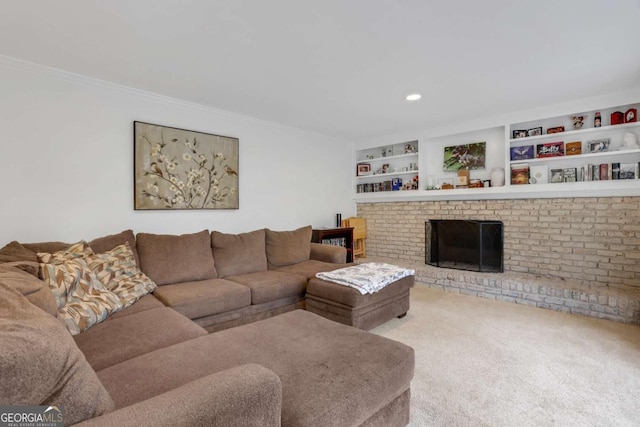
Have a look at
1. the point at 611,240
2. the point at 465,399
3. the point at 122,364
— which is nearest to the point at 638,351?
the point at 611,240

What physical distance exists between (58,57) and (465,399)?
370 cm

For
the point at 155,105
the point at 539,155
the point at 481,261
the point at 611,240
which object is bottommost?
the point at 481,261

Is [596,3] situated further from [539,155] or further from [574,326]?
[574,326]

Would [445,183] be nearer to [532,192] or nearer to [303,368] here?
[532,192]

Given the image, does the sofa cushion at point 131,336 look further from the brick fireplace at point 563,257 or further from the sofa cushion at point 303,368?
the brick fireplace at point 563,257

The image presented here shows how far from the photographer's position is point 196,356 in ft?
4.56

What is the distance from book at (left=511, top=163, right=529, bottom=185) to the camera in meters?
3.82

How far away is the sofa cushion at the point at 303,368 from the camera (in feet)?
3.67

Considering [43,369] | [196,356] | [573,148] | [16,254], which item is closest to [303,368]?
[196,356]

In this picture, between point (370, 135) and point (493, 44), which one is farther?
point (370, 135)

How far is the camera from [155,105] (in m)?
3.16

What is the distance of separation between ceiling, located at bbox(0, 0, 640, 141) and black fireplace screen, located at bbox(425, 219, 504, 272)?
1650 mm

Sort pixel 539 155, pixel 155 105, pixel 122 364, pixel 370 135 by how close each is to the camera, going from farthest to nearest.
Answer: pixel 370 135, pixel 539 155, pixel 155 105, pixel 122 364

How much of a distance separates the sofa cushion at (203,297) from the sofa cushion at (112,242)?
0.44 m
